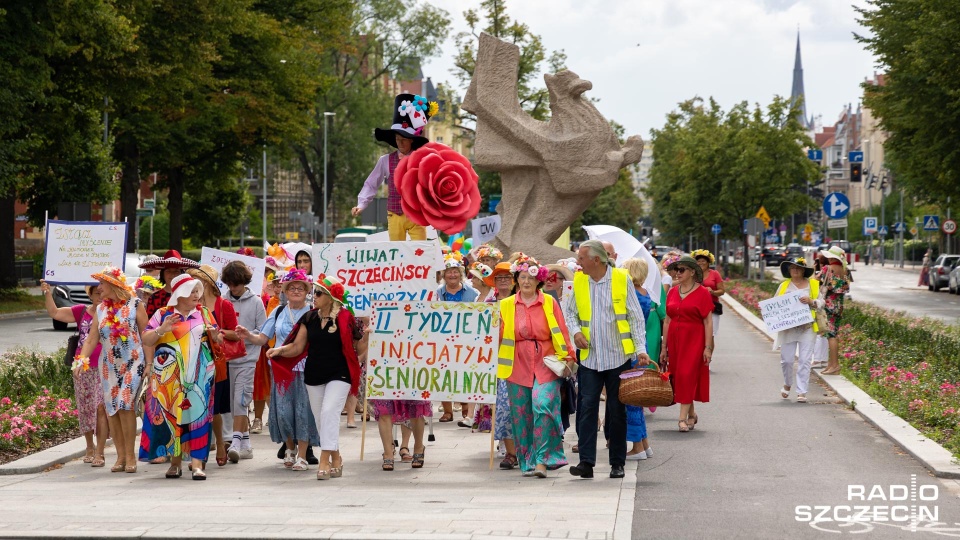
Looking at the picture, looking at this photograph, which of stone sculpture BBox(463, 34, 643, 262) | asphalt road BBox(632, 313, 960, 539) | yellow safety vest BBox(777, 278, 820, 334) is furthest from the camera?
stone sculpture BBox(463, 34, 643, 262)

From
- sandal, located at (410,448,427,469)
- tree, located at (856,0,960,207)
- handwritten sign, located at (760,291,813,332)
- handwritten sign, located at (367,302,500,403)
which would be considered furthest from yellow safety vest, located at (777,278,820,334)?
tree, located at (856,0,960,207)

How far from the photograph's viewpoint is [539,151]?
22.5 m

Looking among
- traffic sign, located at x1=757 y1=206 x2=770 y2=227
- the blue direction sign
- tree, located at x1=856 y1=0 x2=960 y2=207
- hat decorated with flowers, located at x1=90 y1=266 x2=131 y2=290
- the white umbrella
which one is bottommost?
hat decorated with flowers, located at x1=90 y1=266 x2=131 y2=290

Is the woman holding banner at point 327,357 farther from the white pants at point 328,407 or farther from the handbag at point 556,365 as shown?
the handbag at point 556,365

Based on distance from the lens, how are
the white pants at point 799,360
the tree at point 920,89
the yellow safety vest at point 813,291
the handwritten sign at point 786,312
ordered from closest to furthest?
1. the white pants at point 799,360
2. the handwritten sign at point 786,312
3. the yellow safety vest at point 813,291
4. the tree at point 920,89

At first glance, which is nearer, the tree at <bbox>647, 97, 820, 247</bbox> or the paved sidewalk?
the paved sidewalk

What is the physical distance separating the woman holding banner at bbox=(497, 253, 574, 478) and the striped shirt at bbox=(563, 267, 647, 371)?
219 millimetres

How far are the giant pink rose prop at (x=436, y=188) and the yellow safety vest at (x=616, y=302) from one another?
185cm

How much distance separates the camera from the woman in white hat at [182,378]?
10.8 meters

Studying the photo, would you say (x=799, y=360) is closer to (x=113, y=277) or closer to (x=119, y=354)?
(x=119, y=354)

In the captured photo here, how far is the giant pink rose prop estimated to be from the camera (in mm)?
12297

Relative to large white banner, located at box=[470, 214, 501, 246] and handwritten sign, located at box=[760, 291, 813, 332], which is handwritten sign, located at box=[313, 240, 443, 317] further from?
large white banner, located at box=[470, 214, 501, 246]

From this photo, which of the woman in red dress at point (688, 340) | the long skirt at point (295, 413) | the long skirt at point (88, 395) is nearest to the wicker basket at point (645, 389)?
the long skirt at point (295, 413)

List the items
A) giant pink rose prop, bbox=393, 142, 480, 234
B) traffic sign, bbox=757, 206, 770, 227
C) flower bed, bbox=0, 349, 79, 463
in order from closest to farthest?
1. giant pink rose prop, bbox=393, 142, 480, 234
2. flower bed, bbox=0, 349, 79, 463
3. traffic sign, bbox=757, 206, 770, 227
